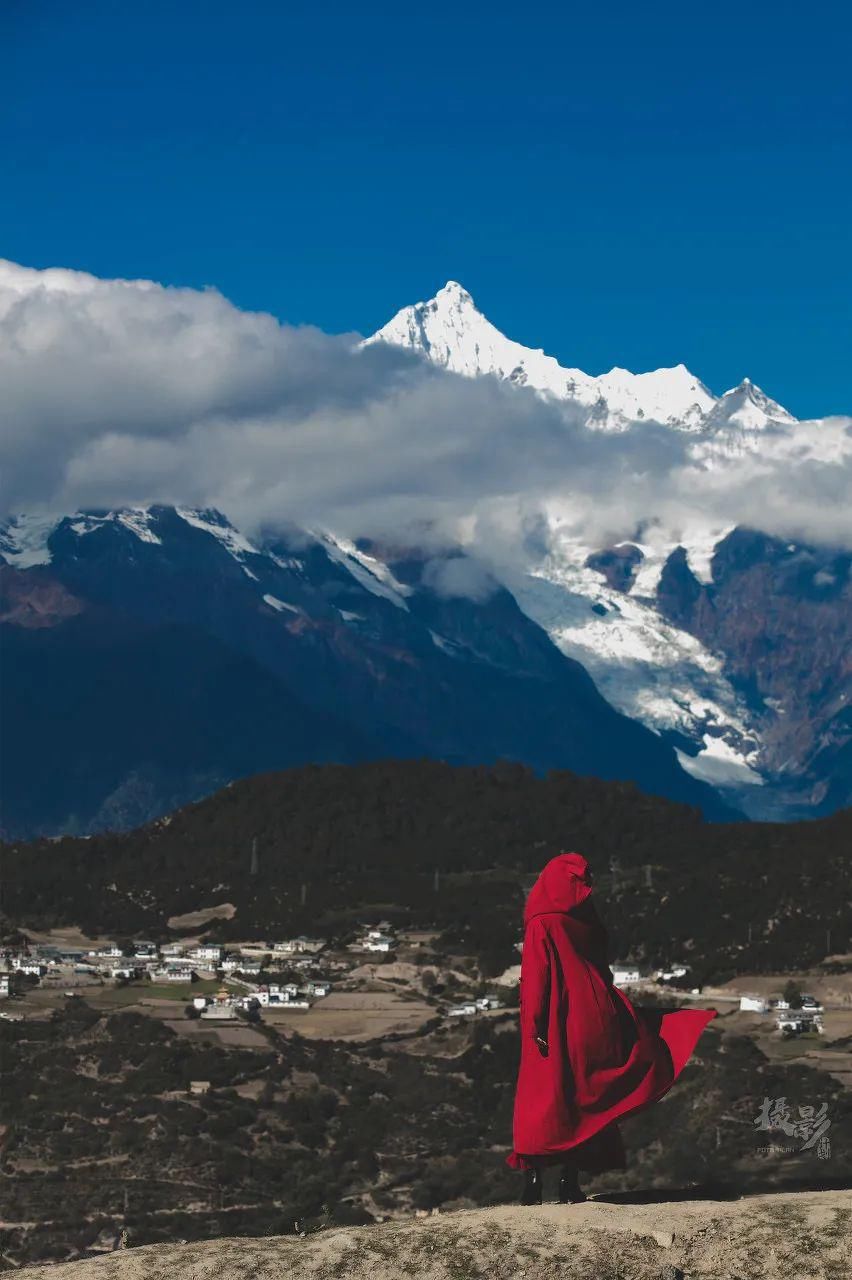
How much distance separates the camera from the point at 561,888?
2561 centimetres

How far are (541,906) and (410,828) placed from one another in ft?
542

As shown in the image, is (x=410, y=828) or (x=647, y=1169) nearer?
(x=647, y=1169)

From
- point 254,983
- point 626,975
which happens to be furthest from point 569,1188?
point 254,983

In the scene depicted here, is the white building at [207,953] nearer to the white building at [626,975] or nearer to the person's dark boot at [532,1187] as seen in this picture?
the white building at [626,975]

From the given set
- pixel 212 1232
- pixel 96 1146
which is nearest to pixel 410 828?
pixel 96 1146

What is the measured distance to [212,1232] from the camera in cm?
6412

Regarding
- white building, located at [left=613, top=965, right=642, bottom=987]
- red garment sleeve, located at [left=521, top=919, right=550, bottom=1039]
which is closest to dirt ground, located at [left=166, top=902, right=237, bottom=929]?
white building, located at [left=613, top=965, right=642, bottom=987]

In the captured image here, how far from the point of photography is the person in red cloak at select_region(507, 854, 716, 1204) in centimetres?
2502

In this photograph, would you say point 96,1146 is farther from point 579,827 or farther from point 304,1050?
point 579,827

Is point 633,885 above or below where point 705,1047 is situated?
above

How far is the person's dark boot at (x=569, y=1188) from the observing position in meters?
25.4

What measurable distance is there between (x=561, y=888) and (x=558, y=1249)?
441cm

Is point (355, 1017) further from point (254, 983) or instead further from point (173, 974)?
point (173, 974)

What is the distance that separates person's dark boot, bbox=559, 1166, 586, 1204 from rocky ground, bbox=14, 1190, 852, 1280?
1.24 feet
